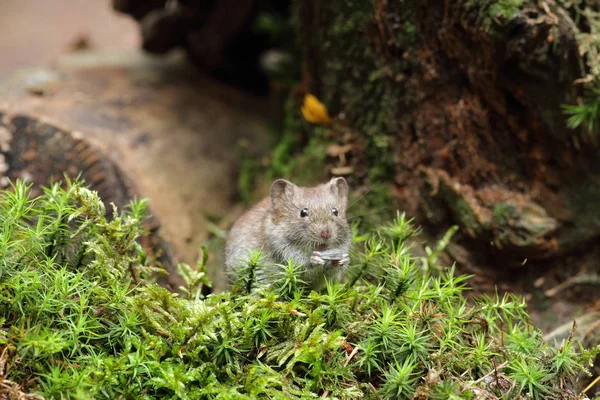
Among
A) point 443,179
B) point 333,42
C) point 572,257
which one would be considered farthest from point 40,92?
point 572,257

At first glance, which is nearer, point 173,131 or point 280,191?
point 280,191

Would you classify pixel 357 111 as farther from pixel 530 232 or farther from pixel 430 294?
pixel 430 294

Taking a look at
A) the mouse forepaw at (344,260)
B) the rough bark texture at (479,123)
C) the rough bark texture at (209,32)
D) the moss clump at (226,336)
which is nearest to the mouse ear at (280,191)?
the mouse forepaw at (344,260)

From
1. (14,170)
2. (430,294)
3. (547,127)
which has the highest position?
(547,127)

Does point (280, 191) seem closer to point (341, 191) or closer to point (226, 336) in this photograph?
point (341, 191)

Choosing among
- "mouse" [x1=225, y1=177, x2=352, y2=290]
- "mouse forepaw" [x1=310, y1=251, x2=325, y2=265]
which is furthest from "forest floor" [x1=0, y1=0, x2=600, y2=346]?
"mouse forepaw" [x1=310, y1=251, x2=325, y2=265]

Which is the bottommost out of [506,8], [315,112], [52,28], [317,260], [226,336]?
[52,28]

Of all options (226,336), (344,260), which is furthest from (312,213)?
(226,336)
